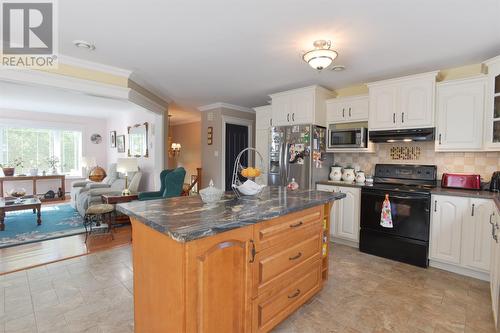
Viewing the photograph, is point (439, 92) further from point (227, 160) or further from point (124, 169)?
point (124, 169)

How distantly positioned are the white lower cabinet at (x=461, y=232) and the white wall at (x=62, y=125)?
8.76m

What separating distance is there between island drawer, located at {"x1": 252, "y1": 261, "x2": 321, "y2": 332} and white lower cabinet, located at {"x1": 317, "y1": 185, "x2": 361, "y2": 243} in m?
1.50

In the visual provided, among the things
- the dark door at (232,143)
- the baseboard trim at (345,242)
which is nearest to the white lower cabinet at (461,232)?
the baseboard trim at (345,242)

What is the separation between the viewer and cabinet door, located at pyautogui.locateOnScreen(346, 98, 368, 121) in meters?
3.56

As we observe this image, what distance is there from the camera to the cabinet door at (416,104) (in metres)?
2.97

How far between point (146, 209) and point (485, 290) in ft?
10.6

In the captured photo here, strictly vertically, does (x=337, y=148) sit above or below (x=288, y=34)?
below

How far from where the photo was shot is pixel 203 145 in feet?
18.9

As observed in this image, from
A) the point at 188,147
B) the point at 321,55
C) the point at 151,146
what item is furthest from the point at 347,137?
the point at 188,147

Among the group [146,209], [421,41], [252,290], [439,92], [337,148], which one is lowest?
[252,290]

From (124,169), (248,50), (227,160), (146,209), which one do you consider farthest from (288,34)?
(124,169)

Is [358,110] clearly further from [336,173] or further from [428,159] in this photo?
[428,159]

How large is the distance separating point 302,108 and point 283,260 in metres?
2.73

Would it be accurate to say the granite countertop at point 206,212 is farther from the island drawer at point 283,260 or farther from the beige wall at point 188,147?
the beige wall at point 188,147
